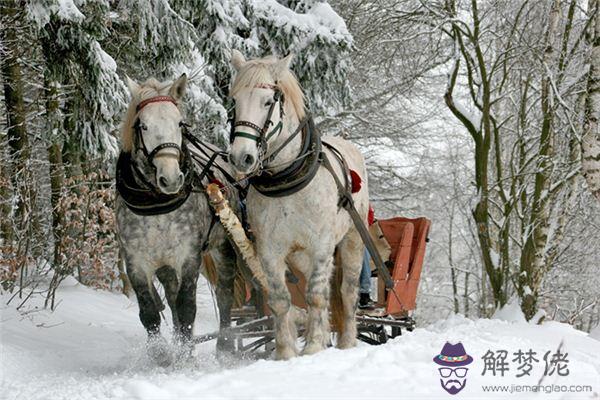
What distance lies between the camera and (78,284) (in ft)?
30.8

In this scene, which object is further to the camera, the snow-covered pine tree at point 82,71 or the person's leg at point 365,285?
the snow-covered pine tree at point 82,71

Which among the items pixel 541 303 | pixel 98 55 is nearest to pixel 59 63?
pixel 98 55

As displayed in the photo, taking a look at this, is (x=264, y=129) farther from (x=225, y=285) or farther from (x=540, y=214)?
(x=540, y=214)

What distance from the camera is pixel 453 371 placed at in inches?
145

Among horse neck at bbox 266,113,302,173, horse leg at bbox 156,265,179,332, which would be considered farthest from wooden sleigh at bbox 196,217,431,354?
horse neck at bbox 266,113,302,173

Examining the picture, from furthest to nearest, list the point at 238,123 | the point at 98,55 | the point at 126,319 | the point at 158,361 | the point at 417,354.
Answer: the point at 126,319 < the point at 98,55 < the point at 158,361 < the point at 238,123 < the point at 417,354

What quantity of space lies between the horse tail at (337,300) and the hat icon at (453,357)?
1.73 metres

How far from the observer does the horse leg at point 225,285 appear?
5.84 meters

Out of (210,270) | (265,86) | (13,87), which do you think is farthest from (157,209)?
(13,87)

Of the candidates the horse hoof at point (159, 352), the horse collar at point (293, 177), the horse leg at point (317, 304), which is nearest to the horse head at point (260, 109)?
the horse collar at point (293, 177)

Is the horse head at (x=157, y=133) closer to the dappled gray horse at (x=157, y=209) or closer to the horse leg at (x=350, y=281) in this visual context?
the dappled gray horse at (x=157, y=209)

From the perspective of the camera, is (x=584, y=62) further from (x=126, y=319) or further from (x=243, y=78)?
(x=126, y=319)

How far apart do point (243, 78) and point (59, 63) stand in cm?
422

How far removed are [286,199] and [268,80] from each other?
2.66 ft
